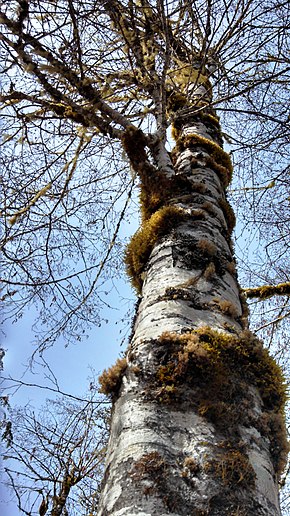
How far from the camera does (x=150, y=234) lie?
229 cm

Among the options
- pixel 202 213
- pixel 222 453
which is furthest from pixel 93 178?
pixel 222 453

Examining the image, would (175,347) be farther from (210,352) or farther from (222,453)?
(222,453)

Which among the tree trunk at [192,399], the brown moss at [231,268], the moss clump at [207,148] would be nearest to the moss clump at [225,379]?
the tree trunk at [192,399]

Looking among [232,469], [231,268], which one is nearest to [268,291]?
[231,268]

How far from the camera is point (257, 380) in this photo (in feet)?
5.04

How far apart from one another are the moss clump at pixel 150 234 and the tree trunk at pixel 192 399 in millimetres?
16

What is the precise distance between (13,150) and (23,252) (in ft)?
2.85

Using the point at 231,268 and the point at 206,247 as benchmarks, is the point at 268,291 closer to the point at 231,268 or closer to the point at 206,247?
the point at 231,268

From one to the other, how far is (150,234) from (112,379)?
0.95 m

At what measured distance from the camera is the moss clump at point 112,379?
1.52 meters

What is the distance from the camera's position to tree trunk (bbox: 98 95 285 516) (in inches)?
43.8

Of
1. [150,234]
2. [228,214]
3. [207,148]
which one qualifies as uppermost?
[207,148]

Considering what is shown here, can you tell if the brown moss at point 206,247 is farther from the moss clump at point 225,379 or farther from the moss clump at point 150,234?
the moss clump at point 225,379

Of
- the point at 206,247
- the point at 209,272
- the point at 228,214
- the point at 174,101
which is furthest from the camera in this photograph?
the point at 174,101
